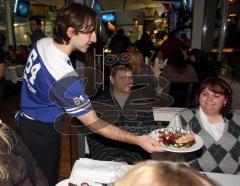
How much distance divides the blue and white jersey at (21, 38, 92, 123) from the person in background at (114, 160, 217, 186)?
860 mm

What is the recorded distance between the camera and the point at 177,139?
1.72 m

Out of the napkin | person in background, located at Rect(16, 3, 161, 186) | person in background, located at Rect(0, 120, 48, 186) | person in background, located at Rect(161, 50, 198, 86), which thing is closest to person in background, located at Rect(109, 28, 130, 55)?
person in background, located at Rect(161, 50, 198, 86)

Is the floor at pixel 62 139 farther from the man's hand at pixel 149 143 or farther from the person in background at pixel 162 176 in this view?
the person in background at pixel 162 176

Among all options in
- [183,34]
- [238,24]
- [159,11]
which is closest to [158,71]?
[238,24]

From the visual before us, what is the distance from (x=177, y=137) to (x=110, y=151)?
587mm

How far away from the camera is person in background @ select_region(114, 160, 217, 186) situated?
703mm

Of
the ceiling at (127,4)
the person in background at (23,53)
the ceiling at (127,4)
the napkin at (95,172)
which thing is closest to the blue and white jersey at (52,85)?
the napkin at (95,172)

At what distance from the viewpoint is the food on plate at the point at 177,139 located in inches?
66.6

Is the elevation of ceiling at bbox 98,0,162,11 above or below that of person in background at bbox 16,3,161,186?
above

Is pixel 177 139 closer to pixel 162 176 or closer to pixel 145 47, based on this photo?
pixel 162 176

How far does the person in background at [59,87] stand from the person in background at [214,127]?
0.41 meters

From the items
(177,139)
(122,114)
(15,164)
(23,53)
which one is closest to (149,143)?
(177,139)

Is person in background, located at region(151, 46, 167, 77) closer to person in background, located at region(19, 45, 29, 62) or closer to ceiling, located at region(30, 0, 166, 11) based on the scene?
person in background, located at region(19, 45, 29, 62)

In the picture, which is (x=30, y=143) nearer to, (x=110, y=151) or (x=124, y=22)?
(x=110, y=151)
